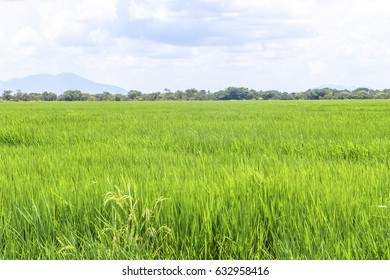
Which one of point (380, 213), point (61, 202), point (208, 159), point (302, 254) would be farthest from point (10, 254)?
point (208, 159)

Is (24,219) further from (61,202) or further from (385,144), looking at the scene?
(385,144)

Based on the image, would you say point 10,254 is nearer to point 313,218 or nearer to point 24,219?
point 24,219

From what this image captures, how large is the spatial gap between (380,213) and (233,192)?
737 millimetres

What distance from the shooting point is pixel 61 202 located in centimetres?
230

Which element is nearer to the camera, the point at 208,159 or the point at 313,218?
the point at 313,218

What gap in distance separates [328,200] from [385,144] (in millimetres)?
3296

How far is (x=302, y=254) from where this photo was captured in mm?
1805

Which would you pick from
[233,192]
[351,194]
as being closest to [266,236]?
[233,192]

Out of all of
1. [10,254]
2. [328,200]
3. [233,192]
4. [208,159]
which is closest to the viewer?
[10,254]
